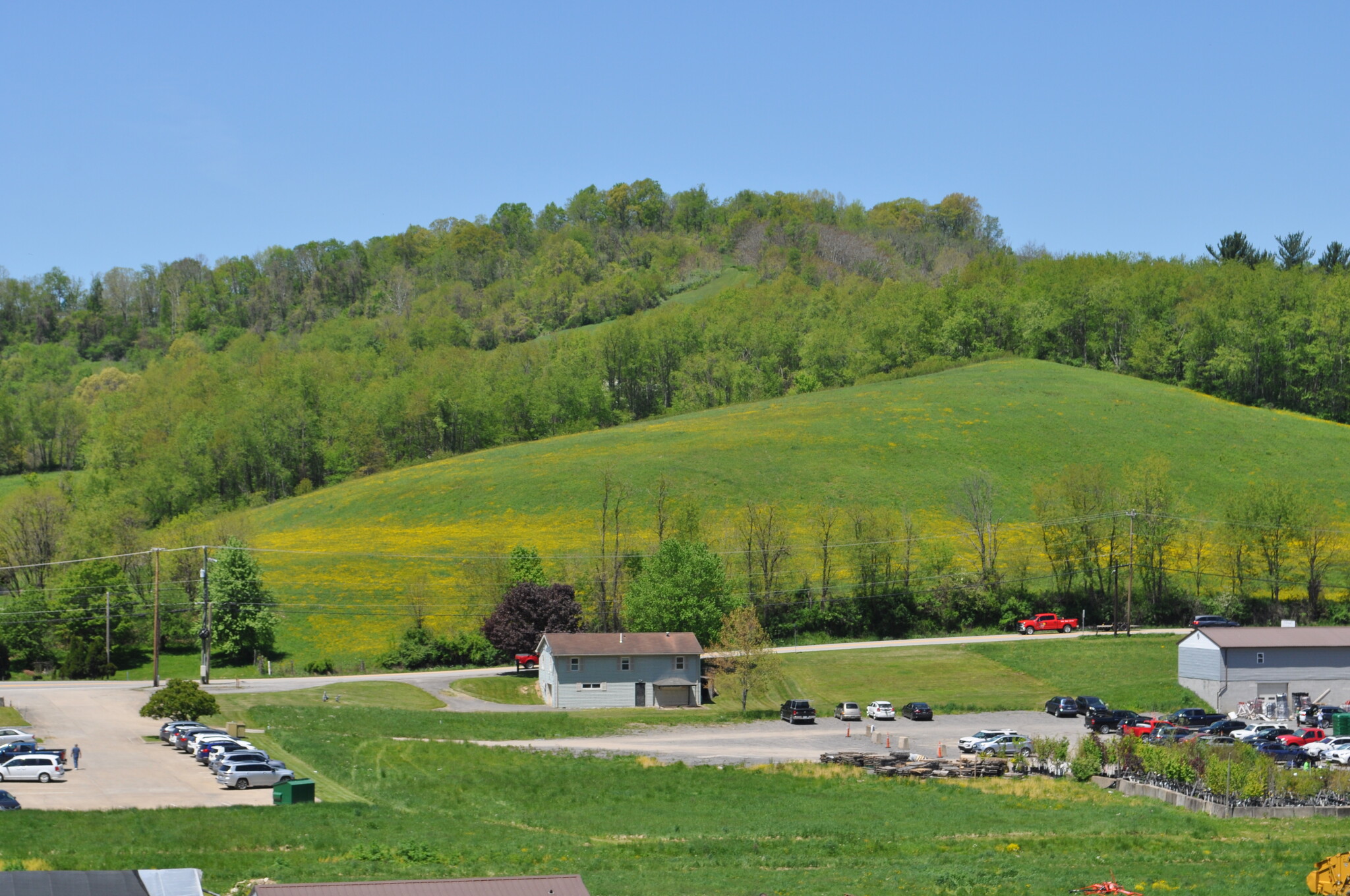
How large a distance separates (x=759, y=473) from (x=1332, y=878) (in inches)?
3407

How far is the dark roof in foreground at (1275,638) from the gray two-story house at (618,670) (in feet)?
94.7

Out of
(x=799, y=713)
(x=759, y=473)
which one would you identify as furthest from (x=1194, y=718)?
(x=759, y=473)

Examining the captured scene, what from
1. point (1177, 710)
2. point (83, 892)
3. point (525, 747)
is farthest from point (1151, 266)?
point (83, 892)

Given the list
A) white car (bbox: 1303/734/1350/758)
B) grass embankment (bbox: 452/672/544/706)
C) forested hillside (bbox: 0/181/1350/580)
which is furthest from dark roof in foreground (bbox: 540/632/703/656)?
forested hillside (bbox: 0/181/1350/580)

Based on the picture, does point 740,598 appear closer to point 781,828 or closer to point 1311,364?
point 781,828

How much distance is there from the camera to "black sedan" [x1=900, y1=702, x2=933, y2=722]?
63000 mm

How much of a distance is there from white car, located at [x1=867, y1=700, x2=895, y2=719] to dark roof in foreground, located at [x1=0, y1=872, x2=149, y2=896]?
162 feet

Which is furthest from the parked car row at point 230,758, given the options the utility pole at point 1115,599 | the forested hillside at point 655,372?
the forested hillside at point 655,372

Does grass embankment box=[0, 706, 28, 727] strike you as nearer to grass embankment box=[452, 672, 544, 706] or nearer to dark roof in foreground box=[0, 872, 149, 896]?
grass embankment box=[452, 672, 544, 706]

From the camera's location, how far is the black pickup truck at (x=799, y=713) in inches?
2470

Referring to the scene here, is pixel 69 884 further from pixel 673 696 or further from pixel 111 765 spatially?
pixel 673 696

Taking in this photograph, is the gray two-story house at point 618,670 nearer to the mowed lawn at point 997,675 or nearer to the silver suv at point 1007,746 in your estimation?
the mowed lawn at point 997,675

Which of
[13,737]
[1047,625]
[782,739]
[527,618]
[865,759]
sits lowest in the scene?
[782,739]

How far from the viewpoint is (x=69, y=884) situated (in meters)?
17.4
